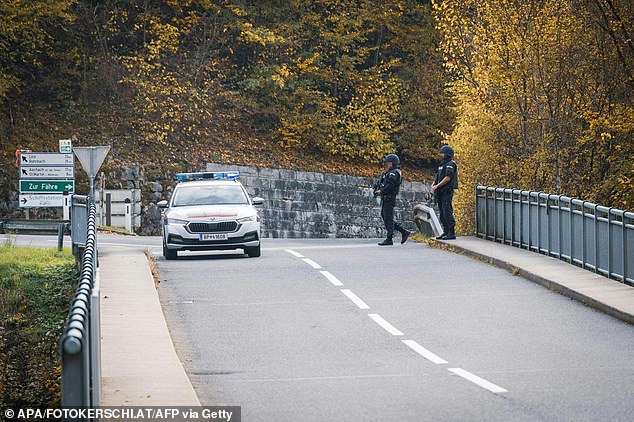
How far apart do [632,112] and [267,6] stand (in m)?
29.8

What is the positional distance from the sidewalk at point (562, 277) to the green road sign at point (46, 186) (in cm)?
1586

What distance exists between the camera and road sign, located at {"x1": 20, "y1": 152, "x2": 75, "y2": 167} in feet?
120

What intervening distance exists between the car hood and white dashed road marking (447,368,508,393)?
13473mm

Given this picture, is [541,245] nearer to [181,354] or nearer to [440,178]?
[440,178]

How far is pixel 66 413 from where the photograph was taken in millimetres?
6898

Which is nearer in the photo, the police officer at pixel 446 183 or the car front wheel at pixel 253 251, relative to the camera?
the car front wheel at pixel 253 251

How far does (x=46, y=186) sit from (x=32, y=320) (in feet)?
55.3

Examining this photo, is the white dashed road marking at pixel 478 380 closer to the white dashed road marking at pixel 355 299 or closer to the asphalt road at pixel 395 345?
the asphalt road at pixel 395 345

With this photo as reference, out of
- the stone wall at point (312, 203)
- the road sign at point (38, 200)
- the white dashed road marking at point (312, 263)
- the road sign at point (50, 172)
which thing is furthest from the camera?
the stone wall at point (312, 203)

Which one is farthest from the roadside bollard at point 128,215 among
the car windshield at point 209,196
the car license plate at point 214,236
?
the car license plate at point 214,236

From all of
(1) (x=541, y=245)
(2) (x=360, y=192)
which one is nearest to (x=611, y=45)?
(1) (x=541, y=245)

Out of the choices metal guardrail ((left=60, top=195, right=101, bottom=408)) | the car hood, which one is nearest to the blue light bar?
the car hood

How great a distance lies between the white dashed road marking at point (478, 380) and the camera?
10453mm

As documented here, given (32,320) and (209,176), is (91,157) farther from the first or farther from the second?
(32,320)
